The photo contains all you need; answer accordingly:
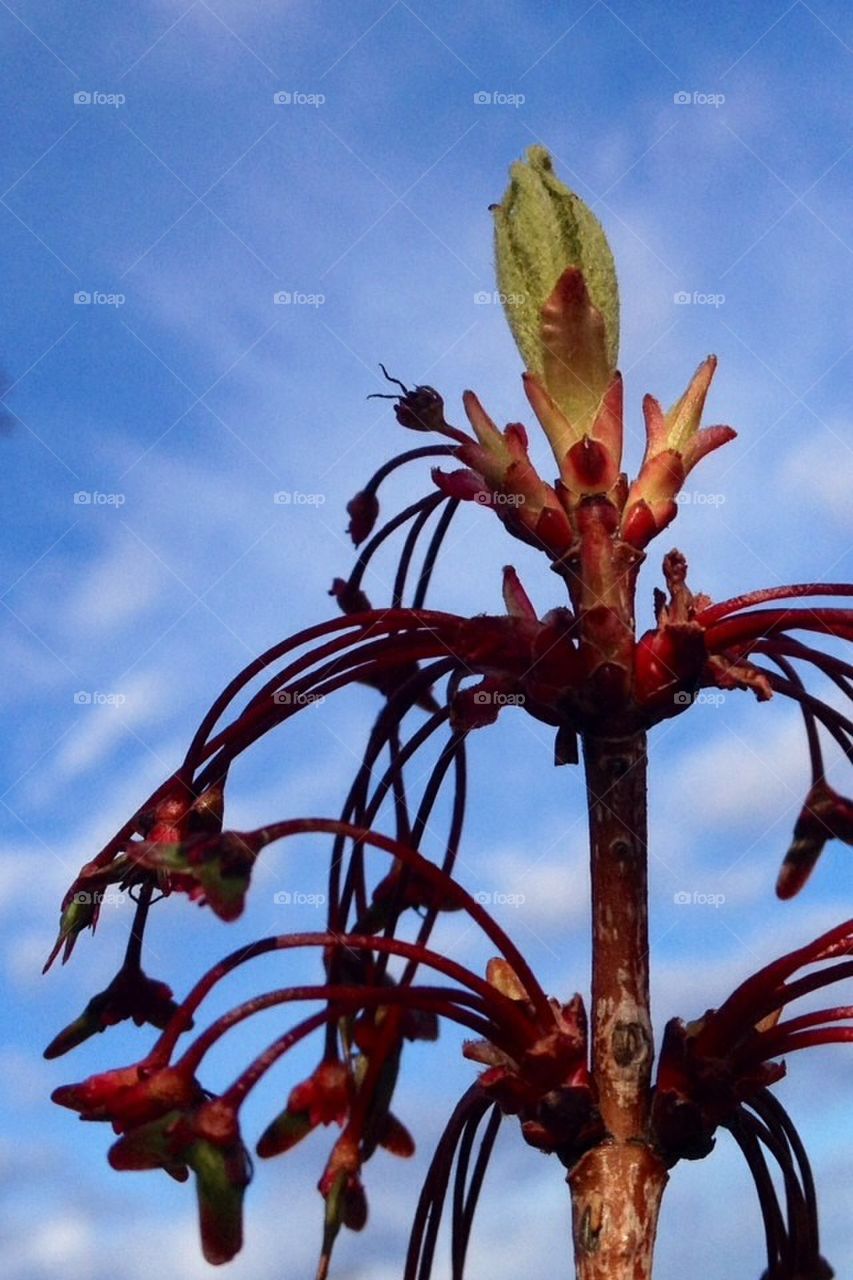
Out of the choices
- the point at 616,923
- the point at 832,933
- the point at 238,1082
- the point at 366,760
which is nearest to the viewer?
the point at 238,1082

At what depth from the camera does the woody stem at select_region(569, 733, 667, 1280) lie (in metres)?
3.09

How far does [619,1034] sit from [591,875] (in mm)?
317

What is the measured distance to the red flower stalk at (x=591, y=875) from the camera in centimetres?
288

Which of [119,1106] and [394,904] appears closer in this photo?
[119,1106]

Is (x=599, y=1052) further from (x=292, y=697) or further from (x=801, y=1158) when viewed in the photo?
(x=292, y=697)

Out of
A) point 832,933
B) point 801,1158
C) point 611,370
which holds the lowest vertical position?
point 801,1158

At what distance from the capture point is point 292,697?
3219 millimetres

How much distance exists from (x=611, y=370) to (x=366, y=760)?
0.97m

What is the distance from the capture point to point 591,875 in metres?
3.34

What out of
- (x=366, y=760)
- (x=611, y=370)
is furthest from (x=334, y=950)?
(x=611, y=370)

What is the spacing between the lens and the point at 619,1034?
319 cm

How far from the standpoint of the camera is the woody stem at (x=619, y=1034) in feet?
10.1

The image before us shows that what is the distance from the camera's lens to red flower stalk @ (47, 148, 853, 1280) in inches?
114

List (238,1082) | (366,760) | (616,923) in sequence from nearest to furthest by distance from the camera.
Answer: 1. (238,1082)
2. (616,923)
3. (366,760)
